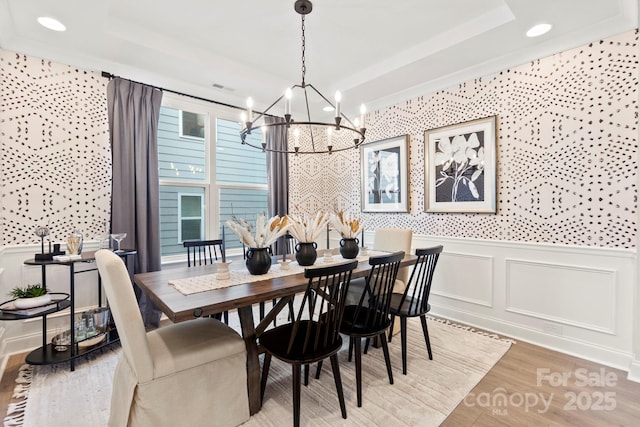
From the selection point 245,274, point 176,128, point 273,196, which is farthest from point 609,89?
point 176,128

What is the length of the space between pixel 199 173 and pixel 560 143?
12.5ft

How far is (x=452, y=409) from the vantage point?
1.92m

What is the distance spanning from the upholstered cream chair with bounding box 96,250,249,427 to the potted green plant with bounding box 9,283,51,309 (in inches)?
47.3

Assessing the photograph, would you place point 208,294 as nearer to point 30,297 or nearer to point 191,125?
point 30,297

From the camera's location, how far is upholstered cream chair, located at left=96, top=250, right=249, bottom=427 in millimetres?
1515

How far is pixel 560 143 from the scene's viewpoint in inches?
106

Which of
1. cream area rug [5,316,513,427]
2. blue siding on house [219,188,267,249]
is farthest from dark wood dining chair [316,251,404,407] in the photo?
blue siding on house [219,188,267,249]

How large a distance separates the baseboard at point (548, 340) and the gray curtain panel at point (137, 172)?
3.29 m

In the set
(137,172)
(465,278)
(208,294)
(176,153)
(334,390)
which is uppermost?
(176,153)

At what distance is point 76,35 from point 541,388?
4432 mm

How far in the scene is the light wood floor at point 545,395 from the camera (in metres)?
1.84

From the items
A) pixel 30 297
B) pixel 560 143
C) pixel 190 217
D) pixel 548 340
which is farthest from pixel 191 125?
Answer: pixel 548 340

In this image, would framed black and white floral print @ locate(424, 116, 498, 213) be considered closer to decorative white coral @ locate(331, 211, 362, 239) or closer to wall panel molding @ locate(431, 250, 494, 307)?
wall panel molding @ locate(431, 250, 494, 307)

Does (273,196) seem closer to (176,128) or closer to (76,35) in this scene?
(176,128)
